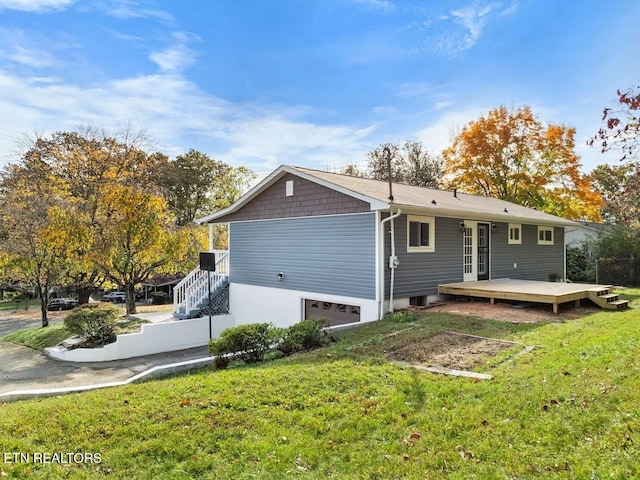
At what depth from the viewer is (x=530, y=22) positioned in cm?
1057

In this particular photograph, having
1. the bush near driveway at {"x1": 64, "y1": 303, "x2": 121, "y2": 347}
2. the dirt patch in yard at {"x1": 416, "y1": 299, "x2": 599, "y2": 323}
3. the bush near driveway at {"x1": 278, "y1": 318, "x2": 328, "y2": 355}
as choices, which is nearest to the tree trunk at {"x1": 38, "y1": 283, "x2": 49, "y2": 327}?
the bush near driveway at {"x1": 64, "y1": 303, "x2": 121, "y2": 347}

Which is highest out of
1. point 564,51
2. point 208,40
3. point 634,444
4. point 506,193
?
point 208,40

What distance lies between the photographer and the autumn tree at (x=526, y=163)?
77.8 feet

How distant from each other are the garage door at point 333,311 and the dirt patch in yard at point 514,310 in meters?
1.73

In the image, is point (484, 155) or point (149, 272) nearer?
point (149, 272)

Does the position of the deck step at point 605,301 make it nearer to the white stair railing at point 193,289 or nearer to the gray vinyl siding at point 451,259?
the gray vinyl siding at point 451,259

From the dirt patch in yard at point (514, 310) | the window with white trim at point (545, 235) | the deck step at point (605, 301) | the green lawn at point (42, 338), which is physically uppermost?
the window with white trim at point (545, 235)

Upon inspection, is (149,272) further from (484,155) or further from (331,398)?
(484,155)

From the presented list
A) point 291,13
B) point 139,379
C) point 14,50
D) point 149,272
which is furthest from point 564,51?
point 149,272

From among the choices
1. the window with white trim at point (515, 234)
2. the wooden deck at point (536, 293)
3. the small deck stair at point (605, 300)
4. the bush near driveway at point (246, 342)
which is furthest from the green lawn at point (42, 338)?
the small deck stair at point (605, 300)

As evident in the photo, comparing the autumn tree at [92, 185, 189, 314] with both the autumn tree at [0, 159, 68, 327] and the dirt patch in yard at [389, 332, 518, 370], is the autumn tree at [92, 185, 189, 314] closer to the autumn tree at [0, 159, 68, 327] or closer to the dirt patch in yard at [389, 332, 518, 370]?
the autumn tree at [0, 159, 68, 327]

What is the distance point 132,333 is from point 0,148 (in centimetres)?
1667

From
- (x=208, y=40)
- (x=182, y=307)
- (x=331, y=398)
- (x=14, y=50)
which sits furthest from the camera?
(x=182, y=307)

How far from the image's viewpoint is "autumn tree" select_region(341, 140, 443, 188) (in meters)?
32.8
